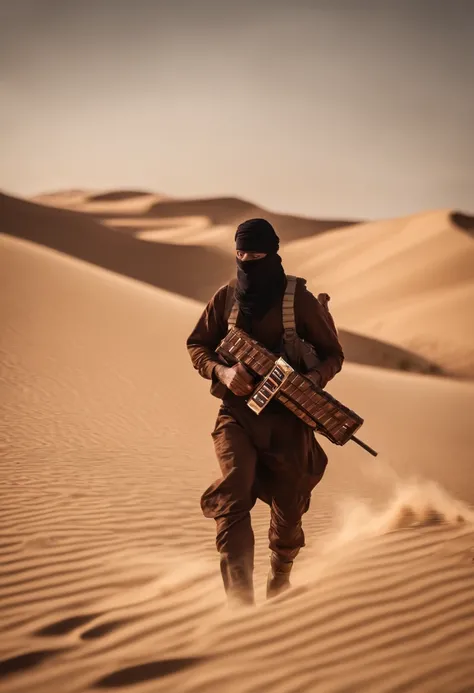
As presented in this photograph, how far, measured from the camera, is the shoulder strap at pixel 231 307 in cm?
357

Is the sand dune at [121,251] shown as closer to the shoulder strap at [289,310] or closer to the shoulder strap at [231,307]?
the shoulder strap at [231,307]

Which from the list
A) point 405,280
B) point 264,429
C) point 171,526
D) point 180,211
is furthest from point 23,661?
point 180,211

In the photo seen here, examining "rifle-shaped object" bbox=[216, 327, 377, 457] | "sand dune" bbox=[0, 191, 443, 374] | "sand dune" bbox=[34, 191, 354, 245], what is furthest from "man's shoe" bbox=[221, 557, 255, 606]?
"sand dune" bbox=[34, 191, 354, 245]

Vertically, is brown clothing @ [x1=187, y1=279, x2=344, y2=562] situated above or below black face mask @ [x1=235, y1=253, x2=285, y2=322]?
below

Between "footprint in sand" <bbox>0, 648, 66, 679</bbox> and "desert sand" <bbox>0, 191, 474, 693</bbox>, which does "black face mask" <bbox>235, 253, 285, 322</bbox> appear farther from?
"footprint in sand" <bbox>0, 648, 66, 679</bbox>

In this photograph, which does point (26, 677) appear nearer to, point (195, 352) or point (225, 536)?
point (225, 536)

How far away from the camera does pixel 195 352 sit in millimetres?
3770

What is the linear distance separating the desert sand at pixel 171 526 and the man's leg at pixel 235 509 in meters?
0.19

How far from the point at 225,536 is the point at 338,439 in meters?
0.79

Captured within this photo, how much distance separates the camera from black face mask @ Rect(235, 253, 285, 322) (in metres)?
3.46

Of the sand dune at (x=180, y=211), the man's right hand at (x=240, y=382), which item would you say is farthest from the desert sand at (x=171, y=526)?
the sand dune at (x=180, y=211)

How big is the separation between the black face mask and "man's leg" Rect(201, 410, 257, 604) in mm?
677

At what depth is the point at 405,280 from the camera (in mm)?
36562

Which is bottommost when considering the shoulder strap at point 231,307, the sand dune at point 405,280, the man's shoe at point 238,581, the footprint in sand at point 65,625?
the footprint in sand at point 65,625
